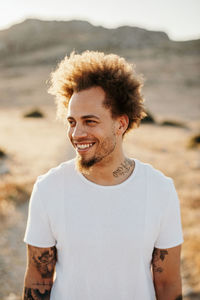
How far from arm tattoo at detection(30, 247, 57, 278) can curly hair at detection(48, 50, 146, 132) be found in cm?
115

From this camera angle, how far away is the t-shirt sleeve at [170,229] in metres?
2.20

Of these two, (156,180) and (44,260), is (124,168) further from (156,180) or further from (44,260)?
(44,260)

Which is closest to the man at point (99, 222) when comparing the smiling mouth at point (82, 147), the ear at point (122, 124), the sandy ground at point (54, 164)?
the smiling mouth at point (82, 147)

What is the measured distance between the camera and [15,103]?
97.6 feet

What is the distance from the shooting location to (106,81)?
242cm

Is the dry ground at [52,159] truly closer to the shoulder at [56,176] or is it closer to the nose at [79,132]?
the shoulder at [56,176]

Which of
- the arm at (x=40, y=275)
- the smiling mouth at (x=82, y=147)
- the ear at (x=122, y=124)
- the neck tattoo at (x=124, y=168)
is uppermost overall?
the ear at (x=122, y=124)

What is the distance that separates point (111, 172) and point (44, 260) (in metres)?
0.80

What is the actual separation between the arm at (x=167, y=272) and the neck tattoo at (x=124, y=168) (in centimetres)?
62

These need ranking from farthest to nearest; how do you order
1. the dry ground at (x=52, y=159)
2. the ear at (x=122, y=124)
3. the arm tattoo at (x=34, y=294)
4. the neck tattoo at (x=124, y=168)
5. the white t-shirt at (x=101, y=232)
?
the dry ground at (x=52, y=159) < the ear at (x=122, y=124) < the neck tattoo at (x=124, y=168) < the arm tattoo at (x=34, y=294) < the white t-shirt at (x=101, y=232)

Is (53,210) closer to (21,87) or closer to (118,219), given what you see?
(118,219)

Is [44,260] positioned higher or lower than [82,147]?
lower

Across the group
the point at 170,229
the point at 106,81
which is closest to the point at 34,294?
the point at 170,229

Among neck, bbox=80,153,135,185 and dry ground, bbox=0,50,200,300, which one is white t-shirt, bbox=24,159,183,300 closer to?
neck, bbox=80,153,135,185
